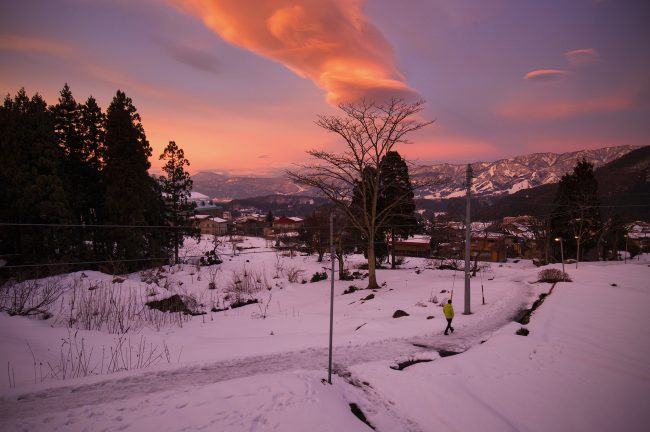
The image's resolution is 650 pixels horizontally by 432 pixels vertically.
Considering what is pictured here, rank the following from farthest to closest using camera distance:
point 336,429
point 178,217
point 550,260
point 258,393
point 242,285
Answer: point 550,260 < point 178,217 < point 242,285 < point 258,393 < point 336,429

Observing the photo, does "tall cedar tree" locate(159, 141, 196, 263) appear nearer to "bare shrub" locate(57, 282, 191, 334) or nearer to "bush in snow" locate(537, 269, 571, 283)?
"bare shrub" locate(57, 282, 191, 334)

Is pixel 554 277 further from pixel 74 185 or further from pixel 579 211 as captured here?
pixel 74 185

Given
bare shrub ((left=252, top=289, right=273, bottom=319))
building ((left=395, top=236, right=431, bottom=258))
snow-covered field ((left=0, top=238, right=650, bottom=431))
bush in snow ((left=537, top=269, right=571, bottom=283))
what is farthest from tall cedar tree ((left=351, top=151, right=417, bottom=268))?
building ((left=395, top=236, right=431, bottom=258))

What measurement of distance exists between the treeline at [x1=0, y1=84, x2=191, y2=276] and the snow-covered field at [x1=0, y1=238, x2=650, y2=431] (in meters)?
10.2

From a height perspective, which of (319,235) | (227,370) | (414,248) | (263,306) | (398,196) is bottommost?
(414,248)

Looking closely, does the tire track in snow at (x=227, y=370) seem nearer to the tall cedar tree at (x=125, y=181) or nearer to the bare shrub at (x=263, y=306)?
the bare shrub at (x=263, y=306)

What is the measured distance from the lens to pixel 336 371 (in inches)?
374

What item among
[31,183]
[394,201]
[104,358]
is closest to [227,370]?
[104,358]

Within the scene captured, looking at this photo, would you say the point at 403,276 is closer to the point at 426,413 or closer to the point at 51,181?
the point at 426,413

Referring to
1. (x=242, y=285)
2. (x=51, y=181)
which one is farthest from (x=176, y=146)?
(x=242, y=285)

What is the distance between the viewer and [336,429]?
6254 mm

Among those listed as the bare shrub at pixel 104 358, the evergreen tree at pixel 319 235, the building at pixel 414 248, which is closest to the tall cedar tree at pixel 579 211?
the building at pixel 414 248

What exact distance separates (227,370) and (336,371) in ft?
11.0

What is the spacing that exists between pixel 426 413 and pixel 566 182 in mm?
49224
